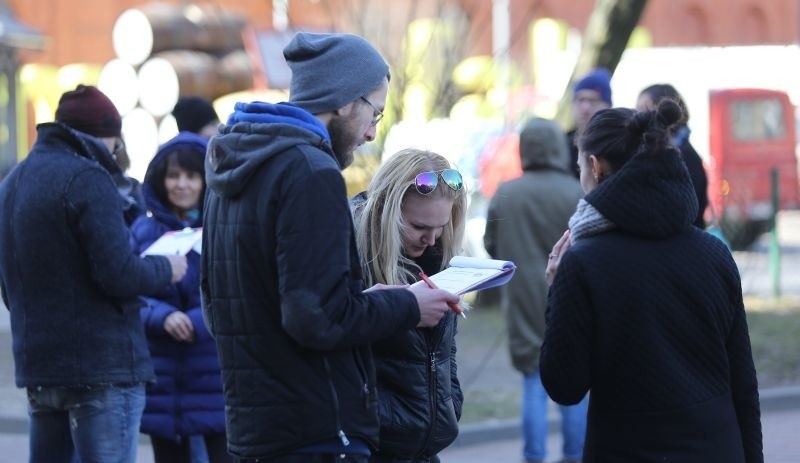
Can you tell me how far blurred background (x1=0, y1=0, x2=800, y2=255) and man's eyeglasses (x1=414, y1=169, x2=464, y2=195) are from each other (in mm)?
2890

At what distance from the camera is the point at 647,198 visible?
11.6 ft

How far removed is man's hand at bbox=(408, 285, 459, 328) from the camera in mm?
3330

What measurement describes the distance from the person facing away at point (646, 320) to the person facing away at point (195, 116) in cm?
367

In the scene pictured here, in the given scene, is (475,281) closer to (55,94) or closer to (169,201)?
(169,201)

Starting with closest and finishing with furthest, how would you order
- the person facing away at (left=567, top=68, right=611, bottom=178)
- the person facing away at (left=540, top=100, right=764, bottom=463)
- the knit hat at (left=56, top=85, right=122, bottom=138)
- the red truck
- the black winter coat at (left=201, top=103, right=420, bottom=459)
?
1. the black winter coat at (left=201, top=103, right=420, bottom=459)
2. the person facing away at (left=540, top=100, right=764, bottom=463)
3. the knit hat at (left=56, top=85, right=122, bottom=138)
4. the person facing away at (left=567, top=68, right=611, bottom=178)
5. the red truck

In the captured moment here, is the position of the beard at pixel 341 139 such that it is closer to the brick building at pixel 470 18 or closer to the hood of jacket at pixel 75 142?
the hood of jacket at pixel 75 142

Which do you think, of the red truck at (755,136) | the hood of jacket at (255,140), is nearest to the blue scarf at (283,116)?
the hood of jacket at (255,140)

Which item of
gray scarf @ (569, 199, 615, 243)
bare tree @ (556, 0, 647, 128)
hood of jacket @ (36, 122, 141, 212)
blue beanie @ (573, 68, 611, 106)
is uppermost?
bare tree @ (556, 0, 647, 128)

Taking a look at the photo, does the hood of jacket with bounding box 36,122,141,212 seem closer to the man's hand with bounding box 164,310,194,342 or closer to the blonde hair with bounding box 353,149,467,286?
the man's hand with bounding box 164,310,194,342

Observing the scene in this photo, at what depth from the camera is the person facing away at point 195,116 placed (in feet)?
22.8

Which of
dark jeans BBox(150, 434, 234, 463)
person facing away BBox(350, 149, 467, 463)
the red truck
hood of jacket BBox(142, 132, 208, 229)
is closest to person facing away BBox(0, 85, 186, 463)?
dark jeans BBox(150, 434, 234, 463)

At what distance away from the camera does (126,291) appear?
4730 millimetres

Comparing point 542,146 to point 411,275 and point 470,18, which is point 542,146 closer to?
point 470,18

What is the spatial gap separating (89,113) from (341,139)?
70.7 inches
